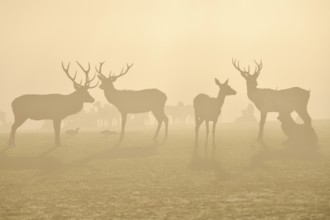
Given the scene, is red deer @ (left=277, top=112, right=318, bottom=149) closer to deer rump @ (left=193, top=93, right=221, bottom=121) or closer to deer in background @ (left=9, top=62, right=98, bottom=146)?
deer rump @ (left=193, top=93, right=221, bottom=121)

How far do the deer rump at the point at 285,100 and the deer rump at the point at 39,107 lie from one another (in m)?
11.6

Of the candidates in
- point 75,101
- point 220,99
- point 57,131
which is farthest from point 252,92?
point 57,131

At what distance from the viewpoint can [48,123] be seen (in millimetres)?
72312

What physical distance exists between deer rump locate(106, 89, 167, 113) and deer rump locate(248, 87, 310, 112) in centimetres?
626

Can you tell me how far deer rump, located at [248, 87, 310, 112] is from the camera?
22922 millimetres

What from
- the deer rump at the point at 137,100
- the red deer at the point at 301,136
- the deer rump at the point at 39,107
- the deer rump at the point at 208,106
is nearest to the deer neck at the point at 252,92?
the red deer at the point at 301,136

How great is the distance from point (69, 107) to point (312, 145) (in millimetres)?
13309

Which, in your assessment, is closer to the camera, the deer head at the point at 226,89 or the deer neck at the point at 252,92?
the deer head at the point at 226,89

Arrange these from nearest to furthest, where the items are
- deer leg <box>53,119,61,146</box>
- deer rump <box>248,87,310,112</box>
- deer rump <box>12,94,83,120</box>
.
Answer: deer leg <box>53,119,61,146</box> < deer rump <box>12,94,83,120</box> < deer rump <box>248,87,310,112</box>

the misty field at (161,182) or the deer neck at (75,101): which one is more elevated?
the deer neck at (75,101)

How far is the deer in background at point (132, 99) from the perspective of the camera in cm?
2430

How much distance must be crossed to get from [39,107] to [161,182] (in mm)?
11393

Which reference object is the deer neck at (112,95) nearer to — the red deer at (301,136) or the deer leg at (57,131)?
the deer leg at (57,131)

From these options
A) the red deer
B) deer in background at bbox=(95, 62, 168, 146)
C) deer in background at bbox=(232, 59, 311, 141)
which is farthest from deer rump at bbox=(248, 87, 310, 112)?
deer in background at bbox=(95, 62, 168, 146)
